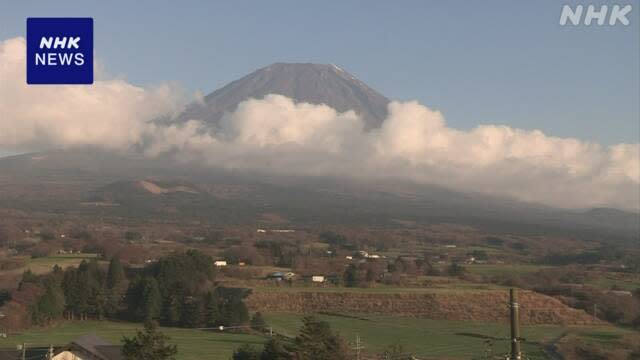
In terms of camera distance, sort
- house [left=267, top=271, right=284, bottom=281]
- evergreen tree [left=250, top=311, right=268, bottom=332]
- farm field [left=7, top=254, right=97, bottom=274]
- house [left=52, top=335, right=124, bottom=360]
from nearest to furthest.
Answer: house [left=52, top=335, right=124, bottom=360], evergreen tree [left=250, top=311, right=268, bottom=332], farm field [left=7, top=254, right=97, bottom=274], house [left=267, top=271, right=284, bottom=281]

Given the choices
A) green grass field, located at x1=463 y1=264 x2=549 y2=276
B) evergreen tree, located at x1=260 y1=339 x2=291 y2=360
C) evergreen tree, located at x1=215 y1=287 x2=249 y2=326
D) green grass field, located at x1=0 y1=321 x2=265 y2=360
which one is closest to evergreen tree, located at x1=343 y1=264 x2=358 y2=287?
green grass field, located at x1=463 y1=264 x2=549 y2=276

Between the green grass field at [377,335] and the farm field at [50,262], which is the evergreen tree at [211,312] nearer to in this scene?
the green grass field at [377,335]

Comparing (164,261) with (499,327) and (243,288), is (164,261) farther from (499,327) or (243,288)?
(499,327)

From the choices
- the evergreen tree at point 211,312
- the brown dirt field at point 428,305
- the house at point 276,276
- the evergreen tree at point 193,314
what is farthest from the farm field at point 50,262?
the brown dirt field at point 428,305

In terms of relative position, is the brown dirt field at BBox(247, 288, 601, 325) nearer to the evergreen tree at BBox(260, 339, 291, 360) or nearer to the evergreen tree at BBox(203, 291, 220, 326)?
the evergreen tree at BBox(203, 291, 220, 326)

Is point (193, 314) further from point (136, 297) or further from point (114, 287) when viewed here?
point (114, 287)

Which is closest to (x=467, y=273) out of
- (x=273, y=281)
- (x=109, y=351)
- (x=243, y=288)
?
(x=273, y=281)

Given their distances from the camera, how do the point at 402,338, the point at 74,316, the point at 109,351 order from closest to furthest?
the point at 109,351, the point at 402,338, the point at 74,316
